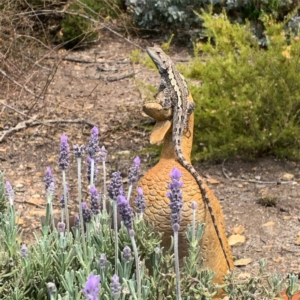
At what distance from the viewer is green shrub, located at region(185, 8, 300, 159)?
4.35 metres

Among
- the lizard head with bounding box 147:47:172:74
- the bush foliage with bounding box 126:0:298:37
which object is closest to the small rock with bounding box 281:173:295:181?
the lizard head with bounding box 147:47:172:74

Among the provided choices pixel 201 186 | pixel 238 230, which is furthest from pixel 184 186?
pixel 238 230

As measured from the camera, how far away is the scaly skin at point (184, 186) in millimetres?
2324

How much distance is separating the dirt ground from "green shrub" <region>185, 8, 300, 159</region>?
0.22m

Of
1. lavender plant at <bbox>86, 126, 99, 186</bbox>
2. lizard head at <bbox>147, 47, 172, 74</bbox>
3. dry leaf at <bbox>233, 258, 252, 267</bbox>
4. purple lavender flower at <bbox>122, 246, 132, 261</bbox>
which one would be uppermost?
lizard head at <bbox>147, 47, 172, 74</bbox>

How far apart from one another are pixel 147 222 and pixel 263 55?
2.59 metres

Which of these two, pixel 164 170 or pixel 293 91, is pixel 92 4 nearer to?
pixel 293 91

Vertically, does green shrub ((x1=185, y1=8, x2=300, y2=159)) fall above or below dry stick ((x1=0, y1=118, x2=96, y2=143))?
above

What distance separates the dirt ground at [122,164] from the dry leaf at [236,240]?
0.03 m

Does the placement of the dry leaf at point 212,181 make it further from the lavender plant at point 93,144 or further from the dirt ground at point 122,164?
the lavender plant at point 93,144

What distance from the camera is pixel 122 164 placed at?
4.76 m

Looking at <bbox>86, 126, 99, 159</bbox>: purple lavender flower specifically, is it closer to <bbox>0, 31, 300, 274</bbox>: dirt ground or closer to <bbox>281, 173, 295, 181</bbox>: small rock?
<bbox>0, 31, 300, 274</bbox>: dirt ground

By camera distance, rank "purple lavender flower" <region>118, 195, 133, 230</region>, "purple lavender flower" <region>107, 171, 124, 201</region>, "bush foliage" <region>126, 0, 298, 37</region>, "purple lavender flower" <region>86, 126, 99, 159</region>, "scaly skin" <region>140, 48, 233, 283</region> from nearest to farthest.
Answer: "purple lavender flower" <region>118, 195, 133, 230</region> → "purple lavender flower" <region>107, 171, 124, 201</region> → "purple lavender flower" <region>86, 126, 99, 159</region> → "scaly skin" <region>140, 48, 233, 283</region> → "bush foliage" <region>126, 0, 298, 37</region>

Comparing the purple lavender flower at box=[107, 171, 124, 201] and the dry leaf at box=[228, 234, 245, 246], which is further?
the dry leaf at box=[228, 234, 245, 246]
